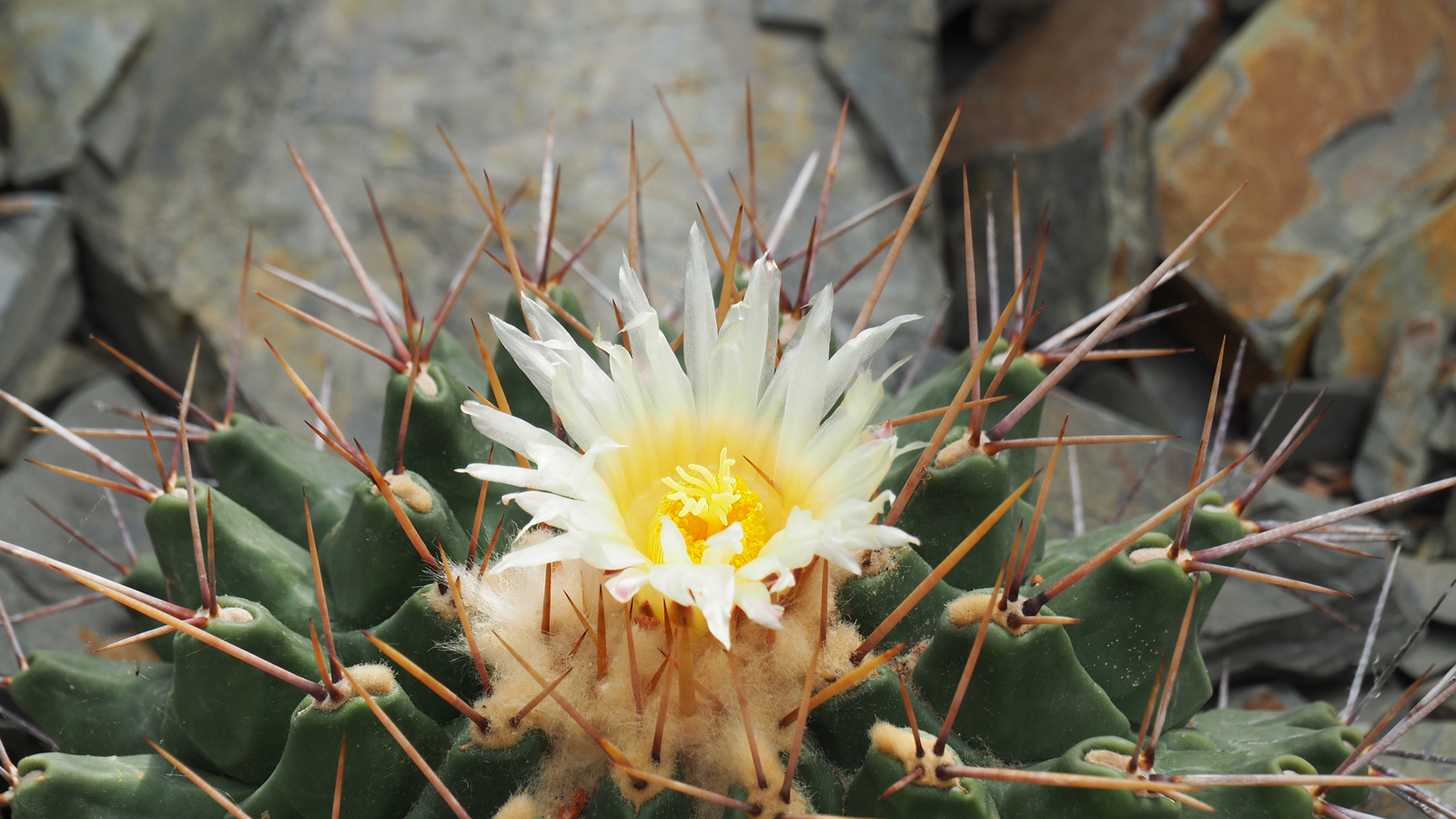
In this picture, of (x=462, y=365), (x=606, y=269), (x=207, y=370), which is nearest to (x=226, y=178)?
(x=207, y=370)

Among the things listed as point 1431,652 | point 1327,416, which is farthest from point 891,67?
point 1431,652

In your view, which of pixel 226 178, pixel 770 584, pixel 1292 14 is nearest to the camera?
pixel 770 584

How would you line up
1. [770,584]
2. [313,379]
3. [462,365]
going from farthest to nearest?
[313,379] → [462,365] → [770,584]

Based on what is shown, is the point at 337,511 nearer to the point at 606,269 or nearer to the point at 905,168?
the point at 606,269

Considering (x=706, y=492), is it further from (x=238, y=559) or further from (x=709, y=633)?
(x=238, y=559)

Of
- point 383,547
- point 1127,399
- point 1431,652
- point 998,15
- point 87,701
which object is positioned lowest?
point 1431,652

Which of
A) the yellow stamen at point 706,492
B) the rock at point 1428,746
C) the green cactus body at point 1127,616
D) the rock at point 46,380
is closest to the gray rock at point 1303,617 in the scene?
the rock at point 1428,746

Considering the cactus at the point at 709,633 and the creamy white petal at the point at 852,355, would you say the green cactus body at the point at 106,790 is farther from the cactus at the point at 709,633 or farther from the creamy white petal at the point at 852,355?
the creamy white petal at the point at 852,355
